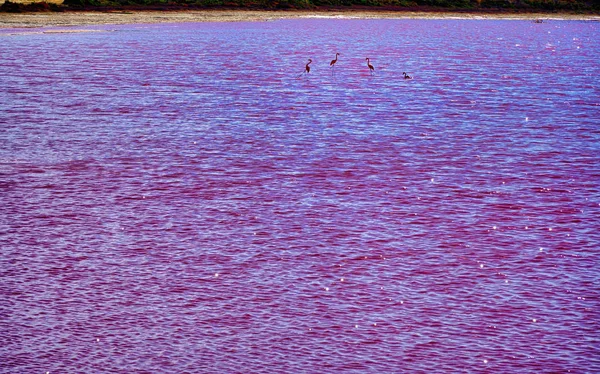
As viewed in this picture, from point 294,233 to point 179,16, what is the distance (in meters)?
59.5

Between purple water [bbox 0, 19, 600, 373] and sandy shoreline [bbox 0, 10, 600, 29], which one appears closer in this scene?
purple water [bbox 0, 19, 600, 373]

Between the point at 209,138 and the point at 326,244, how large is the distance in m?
8.55

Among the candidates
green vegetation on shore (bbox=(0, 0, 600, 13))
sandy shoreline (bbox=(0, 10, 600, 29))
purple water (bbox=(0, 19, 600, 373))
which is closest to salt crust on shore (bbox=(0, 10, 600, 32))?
sandy shoreline (bbox=(0, 10, 600, 29))

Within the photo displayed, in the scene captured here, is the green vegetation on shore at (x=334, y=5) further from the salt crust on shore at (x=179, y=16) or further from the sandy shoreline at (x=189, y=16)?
the salt crust on shore at (x=179, y=16)

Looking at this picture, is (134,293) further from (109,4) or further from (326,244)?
(109,4)

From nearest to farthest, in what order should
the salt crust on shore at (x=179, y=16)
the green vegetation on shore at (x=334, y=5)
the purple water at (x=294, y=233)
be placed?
the purple water at (x=294, y=233) → the salt crust on shore at (x=179, y=16) → the green vegetation on shore at (x=334, y=5)

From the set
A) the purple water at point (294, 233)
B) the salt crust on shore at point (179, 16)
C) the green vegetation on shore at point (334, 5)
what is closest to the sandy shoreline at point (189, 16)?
the salt crust on shore at point (179, 16)

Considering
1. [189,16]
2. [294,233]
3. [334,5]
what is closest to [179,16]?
[189,16]

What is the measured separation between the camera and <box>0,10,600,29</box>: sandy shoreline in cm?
6000

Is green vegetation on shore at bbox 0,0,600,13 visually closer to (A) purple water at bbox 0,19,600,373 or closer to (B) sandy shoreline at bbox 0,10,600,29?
(B) sandy shoreline at bbox 0,10,600,29

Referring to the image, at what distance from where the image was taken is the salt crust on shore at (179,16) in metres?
59.9

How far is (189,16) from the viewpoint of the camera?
228ft

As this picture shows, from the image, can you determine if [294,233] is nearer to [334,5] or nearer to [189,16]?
[189,16]

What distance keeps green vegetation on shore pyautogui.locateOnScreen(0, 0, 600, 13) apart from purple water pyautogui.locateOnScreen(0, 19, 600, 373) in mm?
41395
